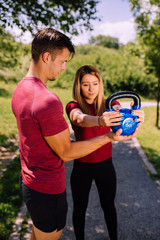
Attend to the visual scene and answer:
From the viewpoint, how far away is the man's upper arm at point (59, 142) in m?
1.44

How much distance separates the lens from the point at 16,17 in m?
5.25

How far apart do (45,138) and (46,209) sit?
598mm

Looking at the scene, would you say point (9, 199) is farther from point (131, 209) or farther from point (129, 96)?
point (129, 96)

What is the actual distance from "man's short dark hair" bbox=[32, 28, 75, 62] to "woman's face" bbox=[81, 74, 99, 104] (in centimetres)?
80

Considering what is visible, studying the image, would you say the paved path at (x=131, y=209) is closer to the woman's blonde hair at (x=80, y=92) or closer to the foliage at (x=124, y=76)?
the woman's blonde hair at (x=80, y=92)

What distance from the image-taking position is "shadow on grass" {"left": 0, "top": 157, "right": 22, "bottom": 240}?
3.14 meters

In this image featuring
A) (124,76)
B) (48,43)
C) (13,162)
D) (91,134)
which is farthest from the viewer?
(124,76)

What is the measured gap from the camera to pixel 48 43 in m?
1.50

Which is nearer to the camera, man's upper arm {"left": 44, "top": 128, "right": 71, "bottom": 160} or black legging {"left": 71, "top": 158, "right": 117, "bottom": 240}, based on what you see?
man's upper arm {"left": 44, "top": 128, "right": 71, "bottom": 160}

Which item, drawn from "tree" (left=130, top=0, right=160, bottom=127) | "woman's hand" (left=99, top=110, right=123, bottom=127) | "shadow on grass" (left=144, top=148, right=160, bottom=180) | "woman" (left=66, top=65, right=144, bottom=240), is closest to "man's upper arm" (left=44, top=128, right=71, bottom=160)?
"woman's hand" (left=99, top=110, right=123, bottom=127)

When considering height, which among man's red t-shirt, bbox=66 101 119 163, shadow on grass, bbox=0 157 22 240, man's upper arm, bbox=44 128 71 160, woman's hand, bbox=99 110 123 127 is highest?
woman's hand, bbox=99 110 123 127

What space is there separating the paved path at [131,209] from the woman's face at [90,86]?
82.0 inches

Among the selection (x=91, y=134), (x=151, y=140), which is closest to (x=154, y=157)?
(x=151, y=140)

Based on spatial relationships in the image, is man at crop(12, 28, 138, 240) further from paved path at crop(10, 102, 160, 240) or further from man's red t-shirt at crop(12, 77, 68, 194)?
paved path at crop(10, 102, 160, 240)
